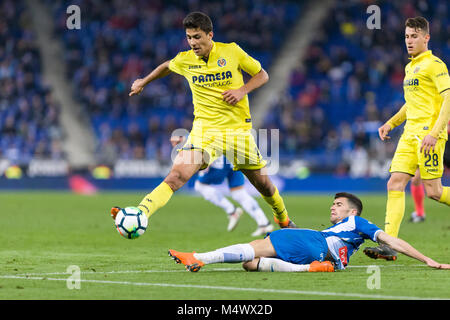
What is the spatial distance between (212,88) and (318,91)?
22236 millimetres

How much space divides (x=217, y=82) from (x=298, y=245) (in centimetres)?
232

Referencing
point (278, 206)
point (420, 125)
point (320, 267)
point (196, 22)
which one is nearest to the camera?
point (320, 267)

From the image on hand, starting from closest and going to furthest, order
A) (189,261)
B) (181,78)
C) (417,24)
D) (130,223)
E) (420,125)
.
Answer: (189,261)
(130,223)
(417,24)
(420,125)
(181,78)

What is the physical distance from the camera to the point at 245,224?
1594 centimetres

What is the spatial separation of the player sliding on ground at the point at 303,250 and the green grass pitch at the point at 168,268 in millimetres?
144

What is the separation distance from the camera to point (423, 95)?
9.40 metres

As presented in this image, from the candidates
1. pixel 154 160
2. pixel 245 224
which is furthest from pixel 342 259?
pixel 154 160

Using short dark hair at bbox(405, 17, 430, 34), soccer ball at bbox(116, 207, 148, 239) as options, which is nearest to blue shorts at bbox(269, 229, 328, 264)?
soccer ball at bbox(116, 207, 148, 239)

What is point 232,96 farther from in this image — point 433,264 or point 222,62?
point 433,264

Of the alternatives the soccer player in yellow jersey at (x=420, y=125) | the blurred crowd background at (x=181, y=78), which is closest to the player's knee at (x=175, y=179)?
the soccer player in yellow jersey at (x=420, y=125)

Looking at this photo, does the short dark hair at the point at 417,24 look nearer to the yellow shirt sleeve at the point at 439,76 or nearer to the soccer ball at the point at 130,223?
the yellow shirt sleeve at the point at 439,76

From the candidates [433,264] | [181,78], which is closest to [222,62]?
[433,264]

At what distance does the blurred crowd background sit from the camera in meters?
29.2

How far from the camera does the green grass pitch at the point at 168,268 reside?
6.48 m
